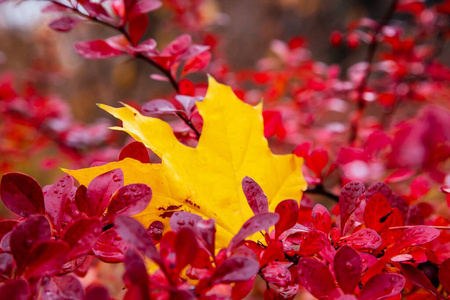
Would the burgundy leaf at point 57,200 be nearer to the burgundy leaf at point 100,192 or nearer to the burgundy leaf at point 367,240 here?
the burgundy leaf at point 100,192

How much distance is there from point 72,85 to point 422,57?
4.22 meters

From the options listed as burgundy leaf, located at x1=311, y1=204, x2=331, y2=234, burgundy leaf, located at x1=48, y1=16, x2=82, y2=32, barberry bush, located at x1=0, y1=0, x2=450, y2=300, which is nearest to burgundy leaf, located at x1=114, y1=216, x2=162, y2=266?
barberry bush, located at x1=0, y1=0, x2=450, y2=300

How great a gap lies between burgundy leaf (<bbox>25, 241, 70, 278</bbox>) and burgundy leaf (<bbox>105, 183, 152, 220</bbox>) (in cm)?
8

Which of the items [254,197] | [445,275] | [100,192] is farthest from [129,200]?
[445,275]

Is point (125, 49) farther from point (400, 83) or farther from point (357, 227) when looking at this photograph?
point (400, 83)

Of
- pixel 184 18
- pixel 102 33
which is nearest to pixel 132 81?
pixel 102 33

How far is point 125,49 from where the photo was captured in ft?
1.85

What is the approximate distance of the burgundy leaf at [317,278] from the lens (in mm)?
336

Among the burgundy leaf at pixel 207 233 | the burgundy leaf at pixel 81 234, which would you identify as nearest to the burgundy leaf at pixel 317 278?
the burgundy leaf at pixel 207 233

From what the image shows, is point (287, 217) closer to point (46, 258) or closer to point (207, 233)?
point (207, 233)

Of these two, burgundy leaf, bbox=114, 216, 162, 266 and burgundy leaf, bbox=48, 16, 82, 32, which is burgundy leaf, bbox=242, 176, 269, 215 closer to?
burgundy leaf, bbox=114, 216, 162, 266

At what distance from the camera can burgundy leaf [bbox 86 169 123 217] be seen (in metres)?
0.37

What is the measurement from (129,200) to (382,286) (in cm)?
27

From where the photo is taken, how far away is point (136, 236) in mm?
271
